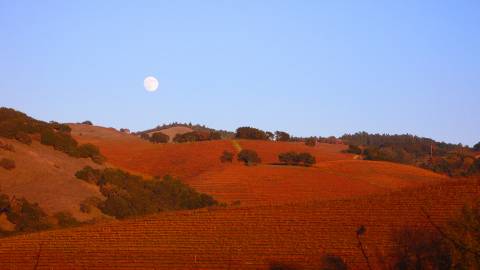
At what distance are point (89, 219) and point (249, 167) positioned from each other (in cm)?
2695

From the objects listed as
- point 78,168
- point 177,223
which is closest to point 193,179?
point 78,168

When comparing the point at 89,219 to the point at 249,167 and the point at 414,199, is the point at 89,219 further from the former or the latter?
the point at 249,167

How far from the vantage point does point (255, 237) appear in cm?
2739

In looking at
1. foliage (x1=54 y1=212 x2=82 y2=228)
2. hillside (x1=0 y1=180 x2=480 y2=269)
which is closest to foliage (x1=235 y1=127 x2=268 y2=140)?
foliage (x1=54 y1=212 x2=82 y2=228)

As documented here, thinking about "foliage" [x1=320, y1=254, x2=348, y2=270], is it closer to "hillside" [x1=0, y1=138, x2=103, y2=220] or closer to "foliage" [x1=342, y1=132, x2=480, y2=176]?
"hillside" [x1=0, y1=138, x2=103, y2=220]

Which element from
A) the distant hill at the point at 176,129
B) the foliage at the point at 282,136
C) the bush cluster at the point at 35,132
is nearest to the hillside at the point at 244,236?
the bush cluster at the point at 35,132

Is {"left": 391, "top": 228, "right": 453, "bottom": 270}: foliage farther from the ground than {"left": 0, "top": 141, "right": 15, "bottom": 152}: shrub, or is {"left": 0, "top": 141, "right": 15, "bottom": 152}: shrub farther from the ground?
{"left": 0, "top": 141, "right": 15, "bottom": 152}: shrub

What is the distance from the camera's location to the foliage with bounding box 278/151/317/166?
73.5 meters

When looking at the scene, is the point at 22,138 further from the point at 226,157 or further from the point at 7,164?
the point at 226,157

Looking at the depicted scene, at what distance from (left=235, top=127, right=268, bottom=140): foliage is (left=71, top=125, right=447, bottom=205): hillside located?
9.57 m

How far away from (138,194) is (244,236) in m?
25.1

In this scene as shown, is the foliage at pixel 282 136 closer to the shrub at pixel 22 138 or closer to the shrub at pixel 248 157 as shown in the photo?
the shrub at pixel 248 157

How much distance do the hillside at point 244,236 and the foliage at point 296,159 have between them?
4354 cm

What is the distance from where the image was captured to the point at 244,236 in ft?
90.8
